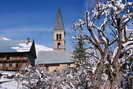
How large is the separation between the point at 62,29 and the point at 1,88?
111121mm

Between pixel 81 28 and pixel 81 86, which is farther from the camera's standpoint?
pixel 81 86

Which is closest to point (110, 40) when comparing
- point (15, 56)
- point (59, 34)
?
point (15, 56)

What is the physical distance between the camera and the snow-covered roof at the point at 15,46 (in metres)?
61.8

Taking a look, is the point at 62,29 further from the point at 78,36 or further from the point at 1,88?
the point at 78,36

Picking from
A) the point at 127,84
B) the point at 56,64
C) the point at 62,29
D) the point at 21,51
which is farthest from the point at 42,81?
the point at 62,29

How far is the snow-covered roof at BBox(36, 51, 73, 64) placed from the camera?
87750 millimetres

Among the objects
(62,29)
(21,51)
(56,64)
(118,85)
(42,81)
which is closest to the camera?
(118,85)

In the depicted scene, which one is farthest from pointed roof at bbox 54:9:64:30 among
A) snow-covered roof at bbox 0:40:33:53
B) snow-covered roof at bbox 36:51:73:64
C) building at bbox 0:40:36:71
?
building at bbox 0:40:36:71

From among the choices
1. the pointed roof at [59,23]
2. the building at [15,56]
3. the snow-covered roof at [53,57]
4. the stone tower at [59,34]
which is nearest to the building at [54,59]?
the snow-covered roof at [53,57]

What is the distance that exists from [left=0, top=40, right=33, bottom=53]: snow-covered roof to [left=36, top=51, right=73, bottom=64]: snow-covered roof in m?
23.4

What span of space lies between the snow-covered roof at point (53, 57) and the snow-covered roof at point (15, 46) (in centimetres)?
2337

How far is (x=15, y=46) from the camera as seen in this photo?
63.1 meters

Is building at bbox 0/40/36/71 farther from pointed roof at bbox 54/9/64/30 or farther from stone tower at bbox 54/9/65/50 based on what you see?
pointed roof at bbox 54/9/64/30

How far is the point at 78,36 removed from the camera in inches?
512
